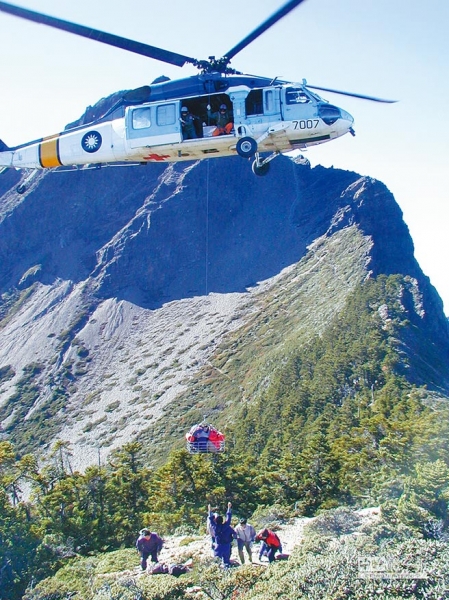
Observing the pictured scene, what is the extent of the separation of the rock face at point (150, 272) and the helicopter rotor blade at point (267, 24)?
5632cm

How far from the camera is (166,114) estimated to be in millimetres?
20469

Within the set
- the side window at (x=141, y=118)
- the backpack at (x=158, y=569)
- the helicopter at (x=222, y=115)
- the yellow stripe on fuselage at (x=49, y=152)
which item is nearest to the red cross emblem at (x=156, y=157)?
the helicopter at (x=222, y=115)

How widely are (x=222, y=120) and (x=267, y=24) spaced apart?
4.34 metres

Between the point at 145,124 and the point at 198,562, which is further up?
the point at 145,124

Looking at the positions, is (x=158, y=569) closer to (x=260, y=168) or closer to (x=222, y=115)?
(x=260, y=168)

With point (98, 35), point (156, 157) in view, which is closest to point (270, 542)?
point (156, 157)

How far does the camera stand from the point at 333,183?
443 ft

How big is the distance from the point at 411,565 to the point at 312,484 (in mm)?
17781

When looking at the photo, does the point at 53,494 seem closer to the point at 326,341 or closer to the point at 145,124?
the point at 145,124

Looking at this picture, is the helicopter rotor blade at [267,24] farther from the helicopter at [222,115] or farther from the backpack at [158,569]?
the backpack at [158,569]

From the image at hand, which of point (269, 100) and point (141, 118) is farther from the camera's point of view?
point (141, 118)

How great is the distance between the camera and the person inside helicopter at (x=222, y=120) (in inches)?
798

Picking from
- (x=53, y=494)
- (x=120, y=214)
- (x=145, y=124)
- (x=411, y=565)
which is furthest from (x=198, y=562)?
(x=120, y=214)

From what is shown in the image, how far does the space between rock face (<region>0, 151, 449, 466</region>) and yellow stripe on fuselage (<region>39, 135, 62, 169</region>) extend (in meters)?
54.3
